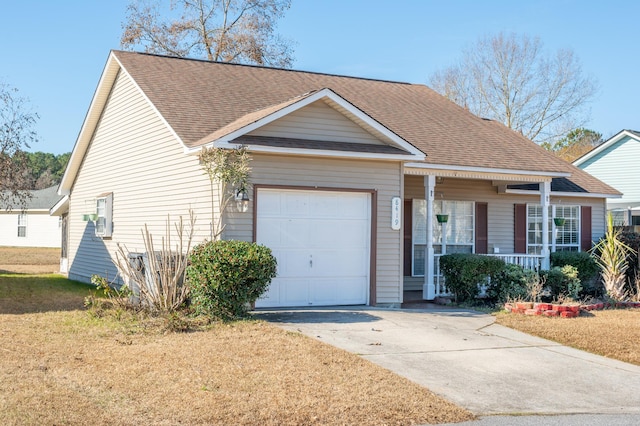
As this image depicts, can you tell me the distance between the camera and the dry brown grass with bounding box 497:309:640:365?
1057 cm

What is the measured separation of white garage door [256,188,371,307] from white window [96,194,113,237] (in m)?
6.99

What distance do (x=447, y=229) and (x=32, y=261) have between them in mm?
20768

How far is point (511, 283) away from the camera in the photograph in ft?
49.5

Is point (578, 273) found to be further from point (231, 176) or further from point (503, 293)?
point (231, 176)

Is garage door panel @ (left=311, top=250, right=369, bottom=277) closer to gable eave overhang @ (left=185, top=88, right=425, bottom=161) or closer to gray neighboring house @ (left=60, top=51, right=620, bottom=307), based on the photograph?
gray neighboring house @ (left=60, top=51, right=620, bottom=307)

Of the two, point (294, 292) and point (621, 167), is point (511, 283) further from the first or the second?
point (621, 167)

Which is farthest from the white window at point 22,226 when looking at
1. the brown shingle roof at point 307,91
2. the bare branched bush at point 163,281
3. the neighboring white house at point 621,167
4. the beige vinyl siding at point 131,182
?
the bare branched bush at point 163,281

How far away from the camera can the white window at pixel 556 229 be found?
64.8 feet

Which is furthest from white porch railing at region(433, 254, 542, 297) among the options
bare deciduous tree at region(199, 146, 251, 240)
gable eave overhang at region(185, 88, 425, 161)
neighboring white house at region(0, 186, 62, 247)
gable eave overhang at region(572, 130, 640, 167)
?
neighboring white house at region(0, 186, 62, 247)

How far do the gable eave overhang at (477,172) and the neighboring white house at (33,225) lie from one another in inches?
1217

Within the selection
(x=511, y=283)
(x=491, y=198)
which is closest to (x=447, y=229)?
(x=491, y=198)

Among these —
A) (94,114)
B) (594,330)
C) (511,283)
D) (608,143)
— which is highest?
(608,143)

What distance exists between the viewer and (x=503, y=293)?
15109 mm

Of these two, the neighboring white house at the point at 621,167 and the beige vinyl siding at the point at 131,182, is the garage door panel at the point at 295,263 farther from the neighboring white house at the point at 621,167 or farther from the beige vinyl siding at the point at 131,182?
the neighboring white house at the point at 621,167
